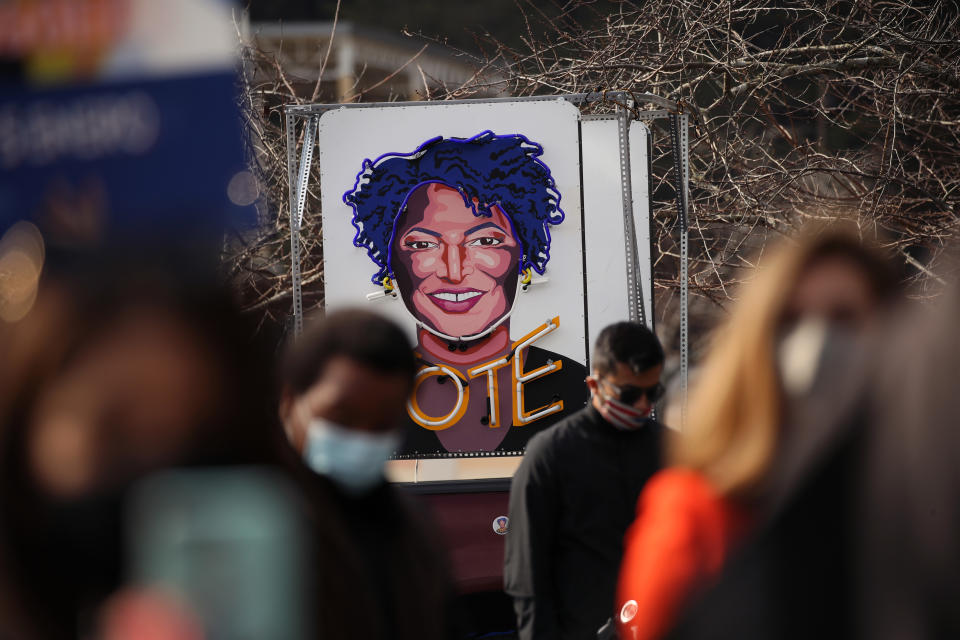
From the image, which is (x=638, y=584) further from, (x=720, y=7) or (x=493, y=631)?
(x=720, y=7)

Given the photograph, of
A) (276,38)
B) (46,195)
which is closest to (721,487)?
(46,195)

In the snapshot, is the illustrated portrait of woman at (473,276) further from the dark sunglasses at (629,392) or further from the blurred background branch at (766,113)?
the dark sunglasses at (629,392)

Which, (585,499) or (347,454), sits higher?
(347,454)

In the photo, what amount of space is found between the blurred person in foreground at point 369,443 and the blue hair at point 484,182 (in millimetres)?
3752

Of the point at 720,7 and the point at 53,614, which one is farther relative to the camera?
the point at 720,7

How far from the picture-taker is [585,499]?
3.62 m

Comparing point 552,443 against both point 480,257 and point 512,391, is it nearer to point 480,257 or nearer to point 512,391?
point 512,391

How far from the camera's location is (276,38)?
9.85 m

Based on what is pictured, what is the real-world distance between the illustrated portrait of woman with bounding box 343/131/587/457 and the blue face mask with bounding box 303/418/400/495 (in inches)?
148

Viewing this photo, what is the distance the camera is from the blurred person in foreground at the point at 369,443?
5.72 feet

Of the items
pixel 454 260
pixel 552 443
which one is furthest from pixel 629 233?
pixel 552 443

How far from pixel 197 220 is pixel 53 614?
0.40 m

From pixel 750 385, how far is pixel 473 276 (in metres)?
4.29

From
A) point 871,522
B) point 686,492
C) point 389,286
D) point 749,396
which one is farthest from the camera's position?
point 389,286
